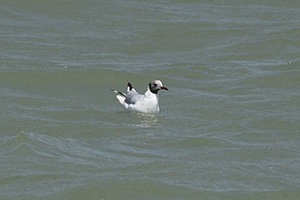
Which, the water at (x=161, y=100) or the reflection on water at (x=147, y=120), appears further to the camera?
the reflection on water at (x=147, y=120)

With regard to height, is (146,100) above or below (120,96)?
below

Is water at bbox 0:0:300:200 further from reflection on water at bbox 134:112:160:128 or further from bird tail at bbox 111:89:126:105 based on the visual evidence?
bird tail at bbox 111:89:126:105

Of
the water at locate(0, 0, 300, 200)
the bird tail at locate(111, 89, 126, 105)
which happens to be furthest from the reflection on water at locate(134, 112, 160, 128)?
the bird tail at locate(111, 89, 126, 105)

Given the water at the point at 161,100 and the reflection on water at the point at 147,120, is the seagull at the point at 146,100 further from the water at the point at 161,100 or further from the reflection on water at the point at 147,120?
the water at the point at 161,100

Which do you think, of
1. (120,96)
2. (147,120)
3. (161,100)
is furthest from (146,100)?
(161,100)

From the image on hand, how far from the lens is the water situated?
37.8 feet

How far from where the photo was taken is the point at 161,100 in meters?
16.6

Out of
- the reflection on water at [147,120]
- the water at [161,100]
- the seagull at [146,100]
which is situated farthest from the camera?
the seagull at [146,100]

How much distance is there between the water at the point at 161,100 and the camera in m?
11.5

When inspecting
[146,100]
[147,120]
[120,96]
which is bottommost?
[147,120]

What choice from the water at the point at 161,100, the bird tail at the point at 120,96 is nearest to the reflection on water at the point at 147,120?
the water at the point at 161,100

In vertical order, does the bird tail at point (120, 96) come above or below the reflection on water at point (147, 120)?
above

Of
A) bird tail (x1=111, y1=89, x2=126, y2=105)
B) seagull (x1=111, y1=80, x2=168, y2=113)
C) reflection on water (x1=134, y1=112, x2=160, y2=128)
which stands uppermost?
bird tail (x1=111, y1=89, x2=126, y2=105)

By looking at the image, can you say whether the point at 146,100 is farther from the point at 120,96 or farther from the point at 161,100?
the point at 161,100
